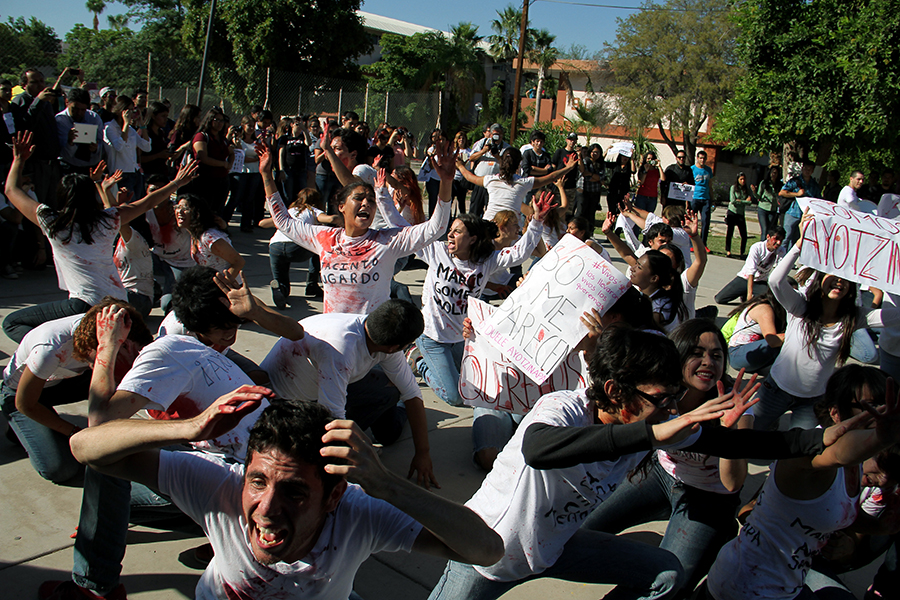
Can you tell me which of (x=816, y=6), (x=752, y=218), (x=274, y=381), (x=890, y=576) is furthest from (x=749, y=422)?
(x=752, y=218)

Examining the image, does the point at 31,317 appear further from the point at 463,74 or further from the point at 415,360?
the point at 463,74

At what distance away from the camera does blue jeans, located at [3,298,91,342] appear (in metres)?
4.14

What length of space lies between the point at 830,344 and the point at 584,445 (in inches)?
115

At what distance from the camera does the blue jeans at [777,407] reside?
439 centimetres

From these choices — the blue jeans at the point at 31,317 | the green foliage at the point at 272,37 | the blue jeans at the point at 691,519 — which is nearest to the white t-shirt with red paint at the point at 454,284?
the blue jeans at the point at 691,519

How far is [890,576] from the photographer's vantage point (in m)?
2.93

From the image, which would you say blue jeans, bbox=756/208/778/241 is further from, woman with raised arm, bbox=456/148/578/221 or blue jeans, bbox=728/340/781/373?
blue jeans, bbox=728/340/781/373

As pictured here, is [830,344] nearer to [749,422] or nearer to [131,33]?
[749,422]

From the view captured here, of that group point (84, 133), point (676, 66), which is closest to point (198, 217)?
point (84, 133)

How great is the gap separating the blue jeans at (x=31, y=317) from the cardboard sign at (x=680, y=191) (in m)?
10.9

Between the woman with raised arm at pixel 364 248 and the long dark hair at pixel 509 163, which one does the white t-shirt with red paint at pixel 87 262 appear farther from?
the long dark hair at pixel 509 163

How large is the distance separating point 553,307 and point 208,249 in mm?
3359

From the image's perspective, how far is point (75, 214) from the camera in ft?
14.9

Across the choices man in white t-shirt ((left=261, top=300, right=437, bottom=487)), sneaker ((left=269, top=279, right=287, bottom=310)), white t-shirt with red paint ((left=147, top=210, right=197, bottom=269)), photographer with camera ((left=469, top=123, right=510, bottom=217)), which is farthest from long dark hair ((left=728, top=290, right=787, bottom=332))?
photographer with camera ((left=469, top=123, right=510, bottom=217))
